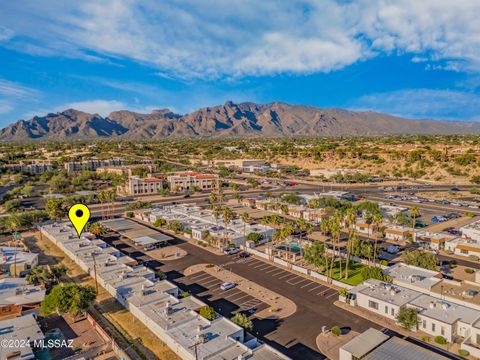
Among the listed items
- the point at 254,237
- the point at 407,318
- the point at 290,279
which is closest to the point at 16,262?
the point at 254,237

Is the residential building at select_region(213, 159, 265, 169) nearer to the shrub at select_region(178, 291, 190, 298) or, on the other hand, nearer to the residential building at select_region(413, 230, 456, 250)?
the residential building at select_region(413, 230, 456, 250)

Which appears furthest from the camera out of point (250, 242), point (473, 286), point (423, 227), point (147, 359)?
point (423, 227)

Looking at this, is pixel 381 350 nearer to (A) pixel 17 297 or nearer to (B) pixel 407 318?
(B) pixel 407 318

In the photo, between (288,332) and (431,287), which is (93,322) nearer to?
(288,332)

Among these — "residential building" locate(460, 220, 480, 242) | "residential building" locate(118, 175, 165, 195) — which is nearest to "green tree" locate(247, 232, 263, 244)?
"residential building" locate(460, 220, 480, 242)

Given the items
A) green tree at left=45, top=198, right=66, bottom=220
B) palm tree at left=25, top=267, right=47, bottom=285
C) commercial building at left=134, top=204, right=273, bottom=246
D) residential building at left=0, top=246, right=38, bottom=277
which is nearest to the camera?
palm tree at left=25, top=267, right=47, bottom=285

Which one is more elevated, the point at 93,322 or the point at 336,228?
the point at 336,228

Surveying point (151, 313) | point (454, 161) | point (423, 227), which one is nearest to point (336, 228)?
point (151, 313)

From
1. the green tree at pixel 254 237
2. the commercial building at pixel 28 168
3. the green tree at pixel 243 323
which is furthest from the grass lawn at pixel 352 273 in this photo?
the commercial building at pixel 28 168
